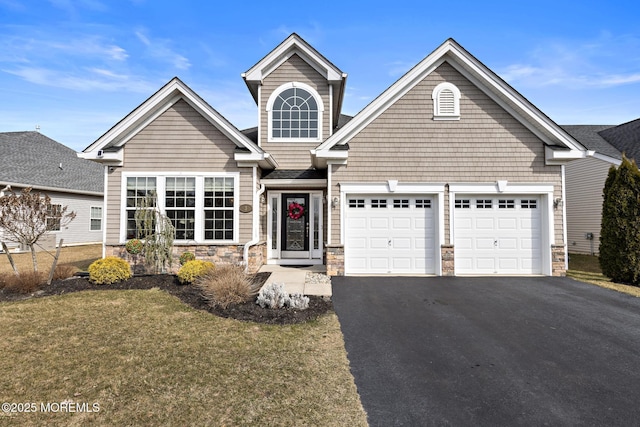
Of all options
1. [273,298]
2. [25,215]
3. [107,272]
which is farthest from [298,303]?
[25,215]

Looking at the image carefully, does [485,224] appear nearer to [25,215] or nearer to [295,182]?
[295,182]

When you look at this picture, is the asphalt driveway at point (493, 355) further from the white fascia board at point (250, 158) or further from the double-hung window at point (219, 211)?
the white fascia board at point (250, 158)

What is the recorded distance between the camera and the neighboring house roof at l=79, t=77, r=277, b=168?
9227 millimetres

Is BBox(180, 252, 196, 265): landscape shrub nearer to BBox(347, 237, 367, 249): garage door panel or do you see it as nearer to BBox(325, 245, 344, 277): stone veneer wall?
BBox(325, 245, 344, 277): stone veneer wall

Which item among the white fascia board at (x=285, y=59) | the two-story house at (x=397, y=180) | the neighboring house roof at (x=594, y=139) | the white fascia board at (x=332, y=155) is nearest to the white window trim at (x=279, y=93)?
the white fascia board at (x=285, y=59)

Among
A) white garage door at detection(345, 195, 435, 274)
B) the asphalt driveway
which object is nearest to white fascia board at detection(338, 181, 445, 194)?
white garage door at detection(345, 195, 435, 274)

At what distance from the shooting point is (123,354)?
4.15m

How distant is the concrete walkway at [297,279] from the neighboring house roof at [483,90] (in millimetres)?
3545

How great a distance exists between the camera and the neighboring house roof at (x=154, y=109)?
9227mm

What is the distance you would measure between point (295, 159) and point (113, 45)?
7673 mm

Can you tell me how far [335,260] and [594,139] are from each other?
18.1m

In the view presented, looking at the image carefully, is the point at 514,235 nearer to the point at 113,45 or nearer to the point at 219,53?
the point at 219,53

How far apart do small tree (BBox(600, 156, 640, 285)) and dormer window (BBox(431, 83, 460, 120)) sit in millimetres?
4859

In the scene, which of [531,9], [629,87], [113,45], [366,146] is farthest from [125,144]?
[629,87]
